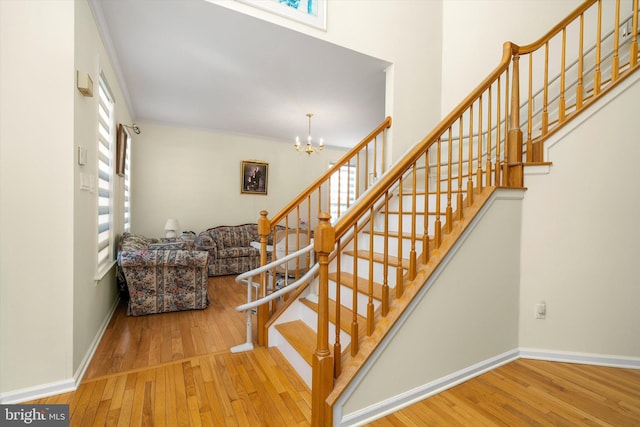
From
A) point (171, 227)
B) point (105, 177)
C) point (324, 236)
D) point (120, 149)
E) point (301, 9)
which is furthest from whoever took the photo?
point (171, 227)

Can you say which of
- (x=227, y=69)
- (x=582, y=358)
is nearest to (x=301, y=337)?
(x=582, y=358)

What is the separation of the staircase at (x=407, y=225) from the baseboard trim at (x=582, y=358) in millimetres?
1193

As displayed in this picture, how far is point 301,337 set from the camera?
82.7 inches

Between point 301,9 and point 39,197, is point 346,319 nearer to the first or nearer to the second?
point 39,197

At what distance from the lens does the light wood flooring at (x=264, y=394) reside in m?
1.54

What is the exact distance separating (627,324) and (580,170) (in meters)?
1.14

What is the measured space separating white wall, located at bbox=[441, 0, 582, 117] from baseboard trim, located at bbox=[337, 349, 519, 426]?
264 cm

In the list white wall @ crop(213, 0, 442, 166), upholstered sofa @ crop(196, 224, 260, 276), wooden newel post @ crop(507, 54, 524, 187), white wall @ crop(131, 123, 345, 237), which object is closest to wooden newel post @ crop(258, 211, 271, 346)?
white wall @ crop(213, 0, 442, 166)

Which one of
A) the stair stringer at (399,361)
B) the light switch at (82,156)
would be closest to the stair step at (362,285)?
Result: the stair stringer at (399,361)

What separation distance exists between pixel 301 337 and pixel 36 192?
1.91 m

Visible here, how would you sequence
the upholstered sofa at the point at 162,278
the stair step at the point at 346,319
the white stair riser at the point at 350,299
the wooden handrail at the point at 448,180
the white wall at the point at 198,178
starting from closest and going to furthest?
the wooden handrail at the point at 448,180 < the stair step at the point at 346,319 < the white stair riser at the point at 350,299 < the upholstered sofa at the point at 162,278 < the white wall at the point at 198,178

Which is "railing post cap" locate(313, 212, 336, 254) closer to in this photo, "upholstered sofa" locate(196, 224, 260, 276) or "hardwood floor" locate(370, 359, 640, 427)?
"hardwood floor" locate(370, 359, 640, 427)

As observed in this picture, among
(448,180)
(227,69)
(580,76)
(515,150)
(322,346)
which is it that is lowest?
(322,346)

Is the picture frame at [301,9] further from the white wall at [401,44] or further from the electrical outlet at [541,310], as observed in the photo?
the electrical outlet at [541,310]
